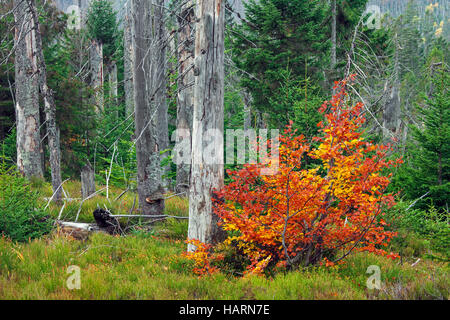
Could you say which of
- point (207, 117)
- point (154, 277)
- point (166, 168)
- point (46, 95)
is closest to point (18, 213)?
point (154, 277)

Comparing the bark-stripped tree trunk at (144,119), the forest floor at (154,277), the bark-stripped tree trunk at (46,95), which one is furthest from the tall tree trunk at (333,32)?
the bark-stripped tree trunk at (46,95)

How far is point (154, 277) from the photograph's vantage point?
5.07m

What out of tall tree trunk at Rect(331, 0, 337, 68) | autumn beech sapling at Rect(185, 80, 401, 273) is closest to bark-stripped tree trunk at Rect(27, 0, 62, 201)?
autumn beech sapling at Rect(185, 80, 401, 273)

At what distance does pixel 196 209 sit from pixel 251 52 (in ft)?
28.6

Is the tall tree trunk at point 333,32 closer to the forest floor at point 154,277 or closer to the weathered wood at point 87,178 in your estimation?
the forest floor at point 154,277

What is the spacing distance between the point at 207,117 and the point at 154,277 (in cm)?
275

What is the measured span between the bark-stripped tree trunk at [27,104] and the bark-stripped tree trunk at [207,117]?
6.56 meters

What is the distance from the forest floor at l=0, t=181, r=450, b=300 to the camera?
4.51 m

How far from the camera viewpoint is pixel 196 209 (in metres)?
6.01

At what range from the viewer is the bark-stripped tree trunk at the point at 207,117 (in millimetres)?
5852

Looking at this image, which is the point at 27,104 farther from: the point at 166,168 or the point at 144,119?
the point at 166,168

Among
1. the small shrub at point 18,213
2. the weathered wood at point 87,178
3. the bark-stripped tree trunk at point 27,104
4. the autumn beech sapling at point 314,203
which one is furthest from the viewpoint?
the weathered wood at point 87,178
